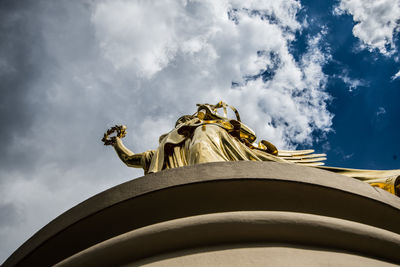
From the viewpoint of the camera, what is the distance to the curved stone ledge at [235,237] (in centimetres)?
284

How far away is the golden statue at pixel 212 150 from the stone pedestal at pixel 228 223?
6.32 feet

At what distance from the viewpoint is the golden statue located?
5449 mm

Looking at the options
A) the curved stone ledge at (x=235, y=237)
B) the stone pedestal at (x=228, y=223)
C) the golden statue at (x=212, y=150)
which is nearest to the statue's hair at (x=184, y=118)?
the golden statue at (x=212, y=150)

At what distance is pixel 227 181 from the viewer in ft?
10.5

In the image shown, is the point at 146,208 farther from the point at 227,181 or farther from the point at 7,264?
the point at 7,264

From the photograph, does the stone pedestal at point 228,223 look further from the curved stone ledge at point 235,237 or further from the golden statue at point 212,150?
the golden statue at point 212,150

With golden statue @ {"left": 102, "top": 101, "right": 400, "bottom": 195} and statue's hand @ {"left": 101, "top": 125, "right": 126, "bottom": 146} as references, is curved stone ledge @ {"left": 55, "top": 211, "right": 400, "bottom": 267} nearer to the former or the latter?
golden statue @ {"left": 102, "top": 101, "right": 400, "bottom": 195}

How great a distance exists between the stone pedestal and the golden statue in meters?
1.92

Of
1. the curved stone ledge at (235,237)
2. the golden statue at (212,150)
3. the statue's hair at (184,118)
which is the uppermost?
the statue's hair at (184,118)

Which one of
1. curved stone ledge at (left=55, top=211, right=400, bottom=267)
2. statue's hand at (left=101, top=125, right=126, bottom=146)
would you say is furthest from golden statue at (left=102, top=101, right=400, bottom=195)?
curved stone ledge at (left=55, top=211, right=400, bottom=267)

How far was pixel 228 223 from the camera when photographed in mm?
2854

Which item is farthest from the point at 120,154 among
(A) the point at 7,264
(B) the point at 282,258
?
(B) the point at 282,258

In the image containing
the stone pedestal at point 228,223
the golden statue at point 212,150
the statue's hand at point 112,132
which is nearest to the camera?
the stone pedestal at point 228,223

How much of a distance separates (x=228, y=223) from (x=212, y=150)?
108 inches
